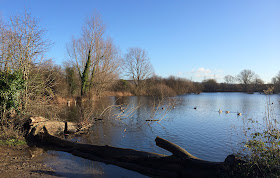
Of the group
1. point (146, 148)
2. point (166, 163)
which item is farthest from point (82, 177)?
point (146, 148)

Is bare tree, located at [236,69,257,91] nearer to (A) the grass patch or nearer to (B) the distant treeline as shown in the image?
(B) the distant treeline

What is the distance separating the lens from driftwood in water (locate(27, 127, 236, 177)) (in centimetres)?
473

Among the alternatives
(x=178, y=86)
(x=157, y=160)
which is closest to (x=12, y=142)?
(x=157, y=160)

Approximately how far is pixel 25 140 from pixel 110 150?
4.29 metres

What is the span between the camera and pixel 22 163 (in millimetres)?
5902

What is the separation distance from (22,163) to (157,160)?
13.7 feet

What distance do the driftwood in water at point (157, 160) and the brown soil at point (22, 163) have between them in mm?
1171

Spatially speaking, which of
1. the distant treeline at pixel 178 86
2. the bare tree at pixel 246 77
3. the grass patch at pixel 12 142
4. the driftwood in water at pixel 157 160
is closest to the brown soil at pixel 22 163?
the grass patch at pixel 12 142

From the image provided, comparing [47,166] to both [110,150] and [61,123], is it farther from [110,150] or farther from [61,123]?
[61,123]

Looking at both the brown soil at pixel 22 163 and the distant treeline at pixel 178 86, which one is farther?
the distant treeline at pixel 178 86

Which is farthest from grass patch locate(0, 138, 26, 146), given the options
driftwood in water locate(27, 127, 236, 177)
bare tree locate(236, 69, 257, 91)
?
bare tree locate(236, 69, 257, 91)

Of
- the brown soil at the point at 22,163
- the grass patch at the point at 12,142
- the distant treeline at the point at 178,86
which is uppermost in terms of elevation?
the distant treeline at the point at 178,86

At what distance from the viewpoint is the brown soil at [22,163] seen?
521cm

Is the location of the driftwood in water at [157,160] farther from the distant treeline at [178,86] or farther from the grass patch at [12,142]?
the distant treeline at [178,86]
